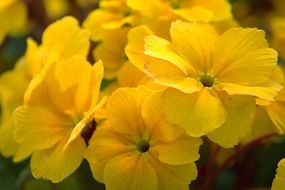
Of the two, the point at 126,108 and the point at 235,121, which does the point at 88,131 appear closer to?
the point at 126,108

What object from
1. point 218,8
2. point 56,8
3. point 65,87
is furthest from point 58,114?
point 56,8

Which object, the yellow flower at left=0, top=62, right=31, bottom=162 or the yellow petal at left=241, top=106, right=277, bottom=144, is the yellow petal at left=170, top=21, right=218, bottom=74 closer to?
the yellow petal at left=241, top=106, right=277, bottom=144

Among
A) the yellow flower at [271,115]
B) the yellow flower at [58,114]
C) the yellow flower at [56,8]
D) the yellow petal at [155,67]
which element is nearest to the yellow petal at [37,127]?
the yellow flower at [58,114]

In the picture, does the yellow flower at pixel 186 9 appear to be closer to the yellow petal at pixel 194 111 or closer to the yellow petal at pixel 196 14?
the yellow petal at pixel 196 14

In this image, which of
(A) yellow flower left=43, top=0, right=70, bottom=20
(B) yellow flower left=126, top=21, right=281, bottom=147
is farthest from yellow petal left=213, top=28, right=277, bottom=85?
(A) yellow flower left=43, top=0, right=70, bottom=20

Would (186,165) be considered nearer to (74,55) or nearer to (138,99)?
(138,99)
